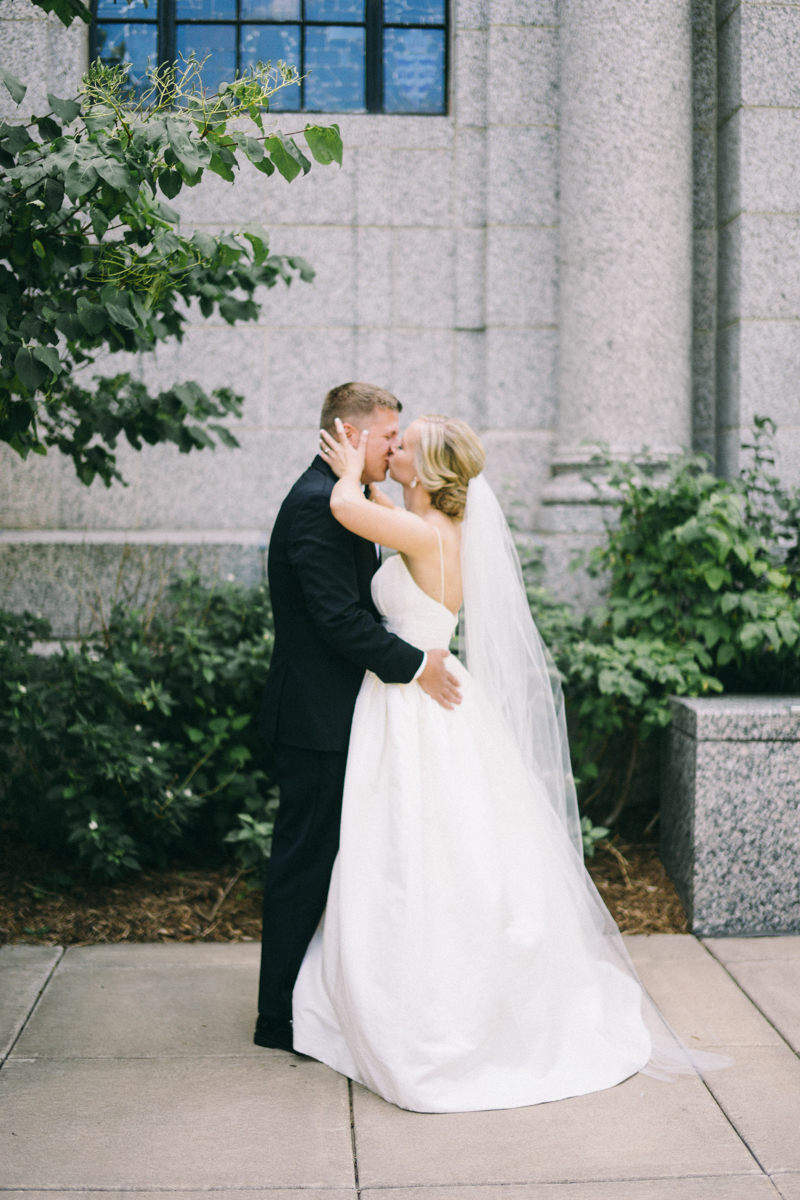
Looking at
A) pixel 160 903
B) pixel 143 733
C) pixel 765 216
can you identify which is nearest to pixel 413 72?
pixel 765 216

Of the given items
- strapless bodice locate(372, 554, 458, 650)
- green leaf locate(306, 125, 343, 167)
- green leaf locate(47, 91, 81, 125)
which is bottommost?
strapless bodice locate(372, 554, 458, 650)

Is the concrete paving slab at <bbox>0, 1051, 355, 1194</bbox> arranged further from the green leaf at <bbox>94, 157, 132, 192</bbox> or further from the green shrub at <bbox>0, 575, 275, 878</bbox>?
the green leaf at <bbox>94, 157, 132, 192</bbox>

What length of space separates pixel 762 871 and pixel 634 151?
146 inches

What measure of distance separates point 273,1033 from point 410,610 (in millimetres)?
1449

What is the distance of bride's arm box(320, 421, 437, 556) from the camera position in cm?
321

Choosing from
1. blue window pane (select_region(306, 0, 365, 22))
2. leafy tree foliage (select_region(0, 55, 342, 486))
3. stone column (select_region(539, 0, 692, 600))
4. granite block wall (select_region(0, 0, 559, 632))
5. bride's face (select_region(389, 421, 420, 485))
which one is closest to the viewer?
leafy tree foliage (select_region(0, 55, 342, 486))

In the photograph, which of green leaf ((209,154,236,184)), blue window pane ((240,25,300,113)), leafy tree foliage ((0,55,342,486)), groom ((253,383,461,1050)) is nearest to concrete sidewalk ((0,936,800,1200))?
groom ((253,383,461,1050))

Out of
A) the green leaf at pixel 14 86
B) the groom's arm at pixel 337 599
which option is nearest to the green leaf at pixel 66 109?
the green leaf at pixel 14 86

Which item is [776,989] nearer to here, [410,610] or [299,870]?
[299,870]

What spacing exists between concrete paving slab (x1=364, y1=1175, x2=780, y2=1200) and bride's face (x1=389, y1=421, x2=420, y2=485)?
2.05 meters

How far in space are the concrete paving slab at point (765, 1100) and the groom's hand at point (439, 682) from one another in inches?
55.2

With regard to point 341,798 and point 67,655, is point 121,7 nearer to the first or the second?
point 67,655

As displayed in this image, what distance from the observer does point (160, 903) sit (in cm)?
454

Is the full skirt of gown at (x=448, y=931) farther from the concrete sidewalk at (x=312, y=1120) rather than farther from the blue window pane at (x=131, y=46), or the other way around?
the blue window pane at (x=131, y=46)
